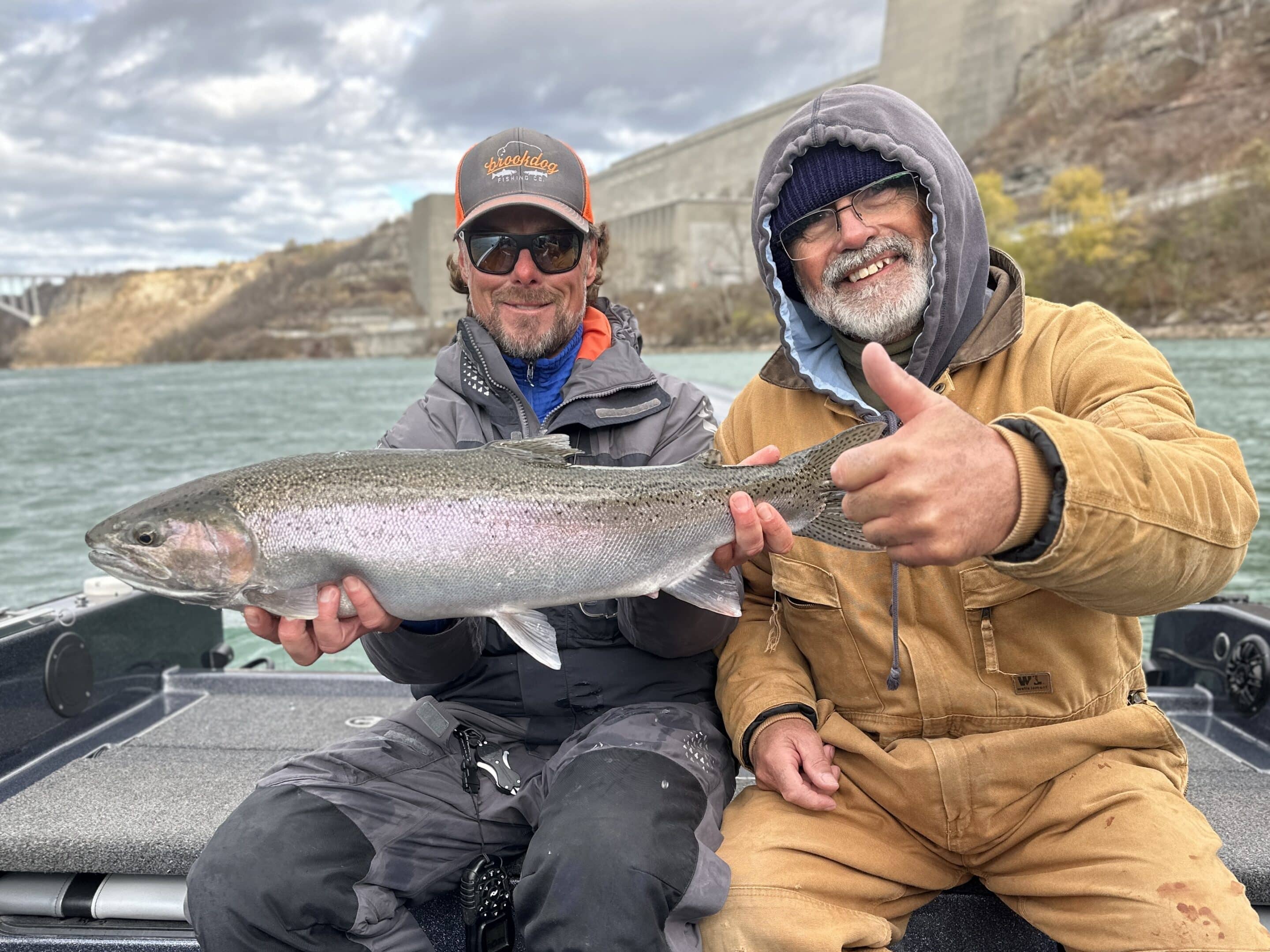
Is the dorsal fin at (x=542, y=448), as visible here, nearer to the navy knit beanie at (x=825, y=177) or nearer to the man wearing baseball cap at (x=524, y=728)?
the man wearing baseball cap at (x=524, y=728)

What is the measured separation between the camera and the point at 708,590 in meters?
2.92

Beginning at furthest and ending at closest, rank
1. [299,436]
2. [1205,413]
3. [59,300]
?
[59,300], [299,436], [1205,413]

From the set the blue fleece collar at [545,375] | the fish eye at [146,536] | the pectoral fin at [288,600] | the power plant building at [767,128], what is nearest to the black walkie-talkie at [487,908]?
the pectoral fin at [288,600]

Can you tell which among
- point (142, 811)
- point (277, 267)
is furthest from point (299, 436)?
point (277, 267)

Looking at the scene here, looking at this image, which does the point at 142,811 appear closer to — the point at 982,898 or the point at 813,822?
the point at 813,822

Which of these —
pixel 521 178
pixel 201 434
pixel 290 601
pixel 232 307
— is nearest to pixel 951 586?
pixel 290 601

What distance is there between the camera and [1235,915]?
223cm

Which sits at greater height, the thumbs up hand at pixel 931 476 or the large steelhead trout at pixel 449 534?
the thumbs up hand at pixel 931 476

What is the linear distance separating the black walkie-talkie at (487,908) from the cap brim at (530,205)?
227cm

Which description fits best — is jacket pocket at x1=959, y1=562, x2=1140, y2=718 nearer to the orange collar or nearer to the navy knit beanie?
the navy knit beanie

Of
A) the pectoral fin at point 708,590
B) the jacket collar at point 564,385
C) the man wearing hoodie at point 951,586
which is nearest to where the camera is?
the man wearing hoodie at point 951,586

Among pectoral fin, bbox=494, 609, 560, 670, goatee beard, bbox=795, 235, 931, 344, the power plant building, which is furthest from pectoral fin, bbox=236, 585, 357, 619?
the power plant building

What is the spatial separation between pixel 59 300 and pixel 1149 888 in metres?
153

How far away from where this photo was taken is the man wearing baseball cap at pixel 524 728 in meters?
2.49
